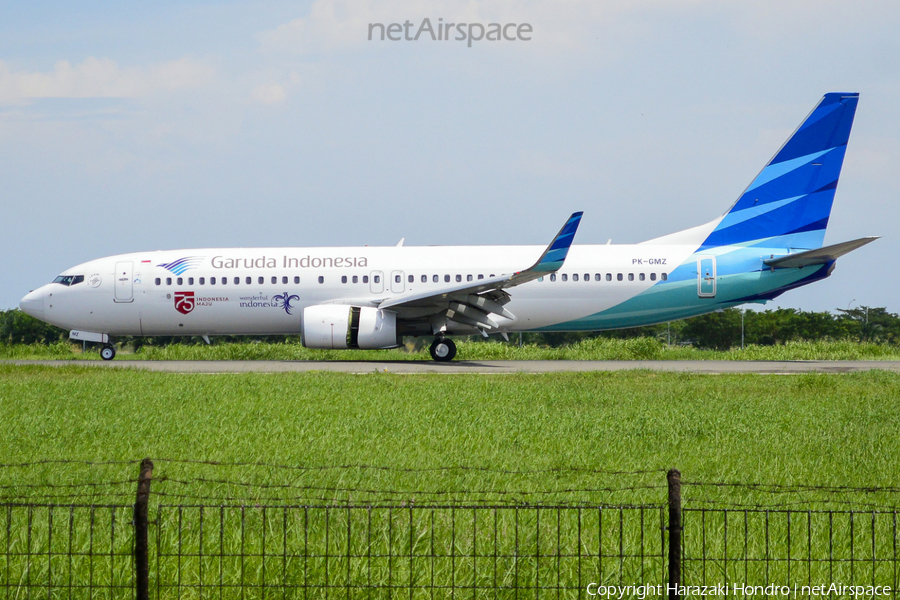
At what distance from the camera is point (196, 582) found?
5.86m

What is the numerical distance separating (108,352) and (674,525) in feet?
80.0

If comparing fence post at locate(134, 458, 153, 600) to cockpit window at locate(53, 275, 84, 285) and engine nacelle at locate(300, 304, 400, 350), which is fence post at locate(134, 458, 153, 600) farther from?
cockpit window at locate(53, 275, 84, 285)

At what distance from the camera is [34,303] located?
26.1 meters

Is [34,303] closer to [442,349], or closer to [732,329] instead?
[442,349]

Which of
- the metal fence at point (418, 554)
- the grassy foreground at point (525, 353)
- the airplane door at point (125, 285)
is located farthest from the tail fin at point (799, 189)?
the metal fence at point (418, 554)

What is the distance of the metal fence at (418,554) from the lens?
5.66 meters

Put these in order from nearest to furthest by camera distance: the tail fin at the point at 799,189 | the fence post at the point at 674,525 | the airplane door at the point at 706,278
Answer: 1. the fence post at the point at 674,525
2. the airplane door at the point at 706,278
3. the tail fin at the point at 799,189

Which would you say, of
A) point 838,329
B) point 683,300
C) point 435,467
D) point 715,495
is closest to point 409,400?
point 435,467

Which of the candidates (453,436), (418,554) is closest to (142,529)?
(418,554)

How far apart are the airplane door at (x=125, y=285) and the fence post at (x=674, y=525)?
2293 centimetres

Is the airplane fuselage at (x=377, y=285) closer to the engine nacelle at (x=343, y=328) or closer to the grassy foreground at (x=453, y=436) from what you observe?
the engine nacelle at (x=343, y=328)

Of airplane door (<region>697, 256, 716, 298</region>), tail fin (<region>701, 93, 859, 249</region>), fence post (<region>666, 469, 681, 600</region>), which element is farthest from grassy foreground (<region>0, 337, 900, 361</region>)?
fence post (<region>666, 469, 681, 600</region>)

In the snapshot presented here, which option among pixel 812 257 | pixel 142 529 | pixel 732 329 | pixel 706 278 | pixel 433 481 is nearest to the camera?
pixel 142 529

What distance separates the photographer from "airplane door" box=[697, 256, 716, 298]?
82.7 feet
